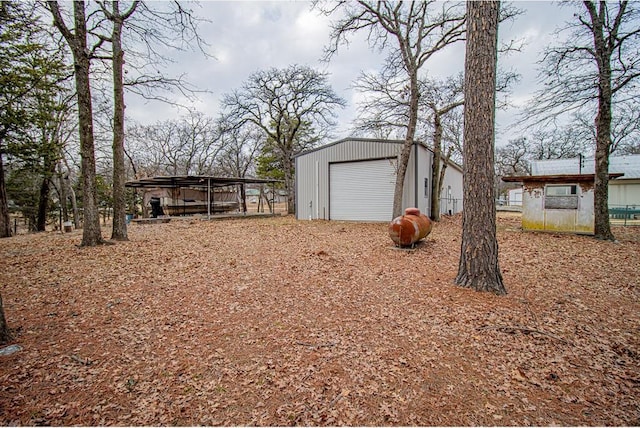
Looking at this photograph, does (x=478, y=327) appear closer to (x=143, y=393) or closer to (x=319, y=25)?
(x=143, y=393)

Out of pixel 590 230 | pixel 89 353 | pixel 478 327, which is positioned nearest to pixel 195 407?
pixel 89 353

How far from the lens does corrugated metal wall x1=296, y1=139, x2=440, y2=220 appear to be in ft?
42.2

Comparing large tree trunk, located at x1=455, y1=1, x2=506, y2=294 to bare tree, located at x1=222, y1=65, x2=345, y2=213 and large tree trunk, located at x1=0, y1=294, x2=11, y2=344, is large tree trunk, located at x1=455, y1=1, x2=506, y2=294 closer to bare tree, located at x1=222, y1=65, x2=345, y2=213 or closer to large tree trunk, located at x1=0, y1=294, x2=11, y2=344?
large tree trunk, located at x1=0, y1=294, x2=11, y2=344

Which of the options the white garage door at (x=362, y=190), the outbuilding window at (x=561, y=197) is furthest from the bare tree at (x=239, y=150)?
the outbuilding window at (x=561, y=197)

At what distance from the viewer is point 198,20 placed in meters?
7.99

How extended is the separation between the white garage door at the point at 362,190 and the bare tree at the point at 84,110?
32.4ft

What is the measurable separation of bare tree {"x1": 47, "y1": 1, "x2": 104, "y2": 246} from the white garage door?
389 inches

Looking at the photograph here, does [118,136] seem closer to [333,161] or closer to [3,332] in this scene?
[3,332]

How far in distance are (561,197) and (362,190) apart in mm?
7475

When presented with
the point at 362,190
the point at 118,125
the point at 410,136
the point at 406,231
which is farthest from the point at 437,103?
the point at 118,125

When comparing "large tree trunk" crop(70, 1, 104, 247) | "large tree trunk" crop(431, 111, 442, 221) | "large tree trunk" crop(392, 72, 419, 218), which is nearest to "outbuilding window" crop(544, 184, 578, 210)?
"large tree trunk" crop(431, 111, 442, 221)

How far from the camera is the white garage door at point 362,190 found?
1320 centimetres

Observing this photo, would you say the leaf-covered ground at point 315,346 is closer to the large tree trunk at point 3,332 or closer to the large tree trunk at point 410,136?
the large tree trunk at point 3,332

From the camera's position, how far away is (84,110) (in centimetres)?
684
